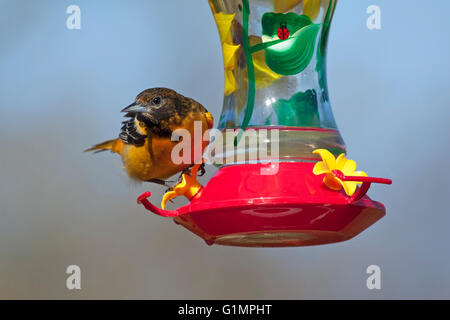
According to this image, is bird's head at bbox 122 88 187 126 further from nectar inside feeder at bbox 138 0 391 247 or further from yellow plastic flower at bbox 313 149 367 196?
yellow plastic flower at bbox 313 149 367 196

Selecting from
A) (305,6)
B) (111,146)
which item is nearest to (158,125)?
(111,146)

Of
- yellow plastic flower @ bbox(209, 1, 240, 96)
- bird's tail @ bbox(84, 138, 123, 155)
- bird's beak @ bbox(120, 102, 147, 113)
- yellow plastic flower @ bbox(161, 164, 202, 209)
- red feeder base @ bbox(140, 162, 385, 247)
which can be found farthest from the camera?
bird's tail @ bbox(84, 138, 123, 155)

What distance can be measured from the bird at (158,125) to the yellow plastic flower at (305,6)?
2.19 feet

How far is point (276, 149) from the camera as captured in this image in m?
2.88

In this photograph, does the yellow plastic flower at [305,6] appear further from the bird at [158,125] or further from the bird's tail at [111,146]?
the bird's tail at [111,146]

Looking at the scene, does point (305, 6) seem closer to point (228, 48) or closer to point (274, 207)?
point (228, 48)

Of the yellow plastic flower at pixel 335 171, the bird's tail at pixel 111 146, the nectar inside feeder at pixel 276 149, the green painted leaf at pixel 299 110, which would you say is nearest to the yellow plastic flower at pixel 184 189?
the nectar inside feeder at pixel 276 149

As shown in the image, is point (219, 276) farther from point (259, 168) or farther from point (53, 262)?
point (259, 168)

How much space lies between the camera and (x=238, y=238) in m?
2.95

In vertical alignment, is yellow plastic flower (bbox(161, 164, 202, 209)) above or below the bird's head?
below

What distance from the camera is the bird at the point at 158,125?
11.0 feet

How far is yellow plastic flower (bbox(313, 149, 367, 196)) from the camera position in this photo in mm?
2642

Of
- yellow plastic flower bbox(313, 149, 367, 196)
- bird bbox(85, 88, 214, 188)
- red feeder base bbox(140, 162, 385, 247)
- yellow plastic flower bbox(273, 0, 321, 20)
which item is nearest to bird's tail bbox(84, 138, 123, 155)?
bird bbox(85, 88, 214, 188)

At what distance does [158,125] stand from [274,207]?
0.99 metres
